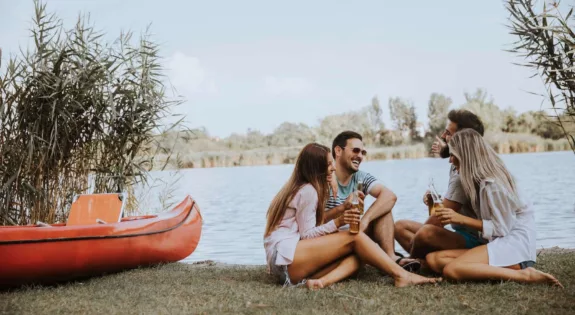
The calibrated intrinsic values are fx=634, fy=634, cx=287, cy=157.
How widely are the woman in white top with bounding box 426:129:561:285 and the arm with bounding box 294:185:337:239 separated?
0.71 meters

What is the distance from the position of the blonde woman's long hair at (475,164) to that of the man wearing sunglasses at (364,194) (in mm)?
644

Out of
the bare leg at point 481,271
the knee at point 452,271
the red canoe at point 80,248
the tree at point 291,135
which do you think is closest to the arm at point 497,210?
the bare leg at point 481,271

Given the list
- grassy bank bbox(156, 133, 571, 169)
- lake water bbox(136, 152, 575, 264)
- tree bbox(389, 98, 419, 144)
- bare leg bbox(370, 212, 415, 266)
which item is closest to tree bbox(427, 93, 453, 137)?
tree bbox(389, 98, 419, 144)

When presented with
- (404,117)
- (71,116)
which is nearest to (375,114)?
(404,117)

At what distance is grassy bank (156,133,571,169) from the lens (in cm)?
2236

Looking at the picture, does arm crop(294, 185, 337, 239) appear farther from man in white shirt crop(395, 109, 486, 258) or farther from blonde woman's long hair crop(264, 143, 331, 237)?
man in white shirt crop(395, 109, 486, 258)

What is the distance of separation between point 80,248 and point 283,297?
5.43ft

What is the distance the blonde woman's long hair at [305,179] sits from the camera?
398cm

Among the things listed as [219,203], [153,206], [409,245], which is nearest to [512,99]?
[219,203]

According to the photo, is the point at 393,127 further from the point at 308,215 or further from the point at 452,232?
the point at 308,215

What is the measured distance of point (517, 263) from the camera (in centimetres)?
381

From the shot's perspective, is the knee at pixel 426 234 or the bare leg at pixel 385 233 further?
the bare leg at pixel 385 233

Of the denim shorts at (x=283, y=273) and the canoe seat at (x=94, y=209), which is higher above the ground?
the canoe seat at (x=94, y=209)

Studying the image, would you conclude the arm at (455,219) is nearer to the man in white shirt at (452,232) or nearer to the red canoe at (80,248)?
the man in white shirt at (452,232)
